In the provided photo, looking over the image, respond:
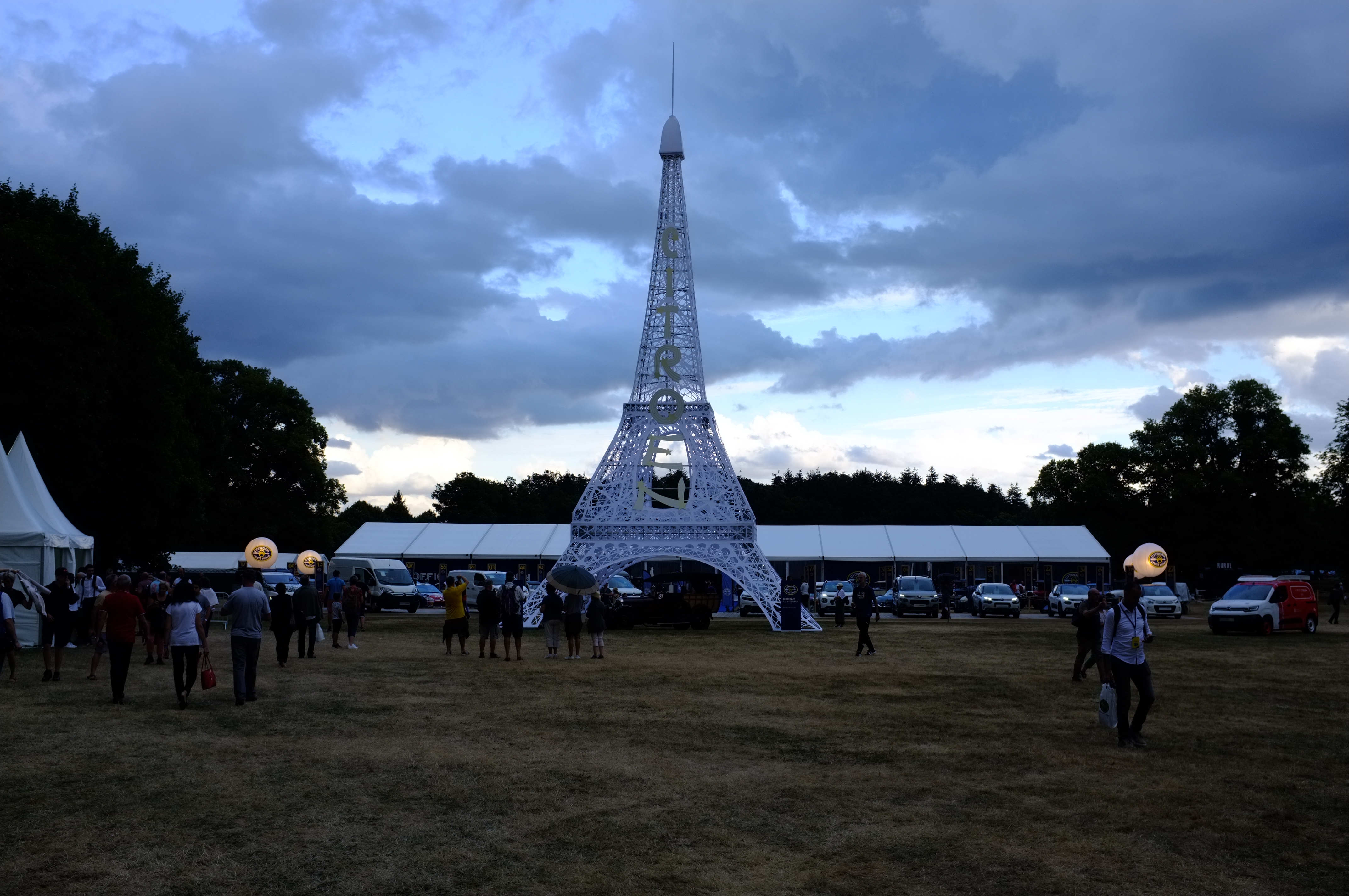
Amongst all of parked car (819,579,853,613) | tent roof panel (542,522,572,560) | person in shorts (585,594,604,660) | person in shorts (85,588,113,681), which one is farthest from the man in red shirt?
tent roof panel (542,522,572,560)

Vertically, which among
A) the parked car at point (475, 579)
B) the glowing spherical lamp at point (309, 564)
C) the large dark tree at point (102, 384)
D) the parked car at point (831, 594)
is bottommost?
the parked car at point (831, 594)

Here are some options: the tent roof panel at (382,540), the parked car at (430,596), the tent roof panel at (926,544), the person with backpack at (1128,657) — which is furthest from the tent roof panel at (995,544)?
the person with backpack at (1128,657)

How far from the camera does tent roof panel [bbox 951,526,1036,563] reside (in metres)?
59.2

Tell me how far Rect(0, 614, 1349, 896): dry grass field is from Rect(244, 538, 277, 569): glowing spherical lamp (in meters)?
19.8

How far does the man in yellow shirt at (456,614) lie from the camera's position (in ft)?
80.5

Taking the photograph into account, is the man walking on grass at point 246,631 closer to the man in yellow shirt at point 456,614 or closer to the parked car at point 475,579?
the man in yellow shirt at point 456,614

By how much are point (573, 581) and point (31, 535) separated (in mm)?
10820

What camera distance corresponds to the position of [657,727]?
13.9 meters

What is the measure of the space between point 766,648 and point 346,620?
936cm

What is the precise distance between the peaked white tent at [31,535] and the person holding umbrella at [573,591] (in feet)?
32.5

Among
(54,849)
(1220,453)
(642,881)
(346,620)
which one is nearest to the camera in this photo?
(642,881)

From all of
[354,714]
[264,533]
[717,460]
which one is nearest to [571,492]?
[264,533]

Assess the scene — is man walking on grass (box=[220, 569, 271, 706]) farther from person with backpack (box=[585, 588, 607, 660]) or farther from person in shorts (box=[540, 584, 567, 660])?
person with backpack (box=[585, 588, 607, 660])

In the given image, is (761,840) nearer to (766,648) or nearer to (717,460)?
(766,648)
